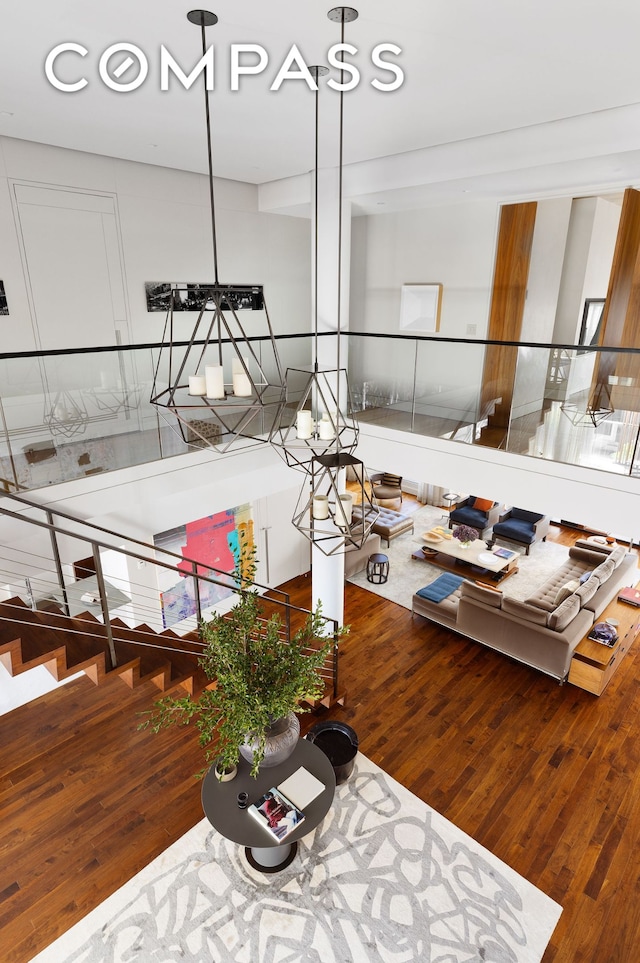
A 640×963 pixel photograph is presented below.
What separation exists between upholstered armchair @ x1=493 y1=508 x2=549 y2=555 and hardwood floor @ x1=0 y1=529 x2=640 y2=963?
2.77 metres

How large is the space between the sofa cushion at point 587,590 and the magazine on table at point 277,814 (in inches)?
159

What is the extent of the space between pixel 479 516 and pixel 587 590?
10.0 ft

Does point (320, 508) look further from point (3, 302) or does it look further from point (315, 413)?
point (3, 302)

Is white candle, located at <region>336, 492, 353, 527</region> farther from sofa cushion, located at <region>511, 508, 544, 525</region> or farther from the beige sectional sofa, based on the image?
sofa cushion, located at <region>511, 508, 544, 525</region>

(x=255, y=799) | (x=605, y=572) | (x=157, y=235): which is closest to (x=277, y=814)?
(x=255, y=799)

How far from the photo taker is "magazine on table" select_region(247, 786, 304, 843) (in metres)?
3.35

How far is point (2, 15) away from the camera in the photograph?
7.34ft

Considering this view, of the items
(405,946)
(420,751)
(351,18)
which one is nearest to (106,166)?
(351,18)

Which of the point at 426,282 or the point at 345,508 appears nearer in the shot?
the point at 345,508

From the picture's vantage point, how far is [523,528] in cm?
869

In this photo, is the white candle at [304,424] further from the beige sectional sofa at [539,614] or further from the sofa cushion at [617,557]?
the sofa cushion at [617,557]

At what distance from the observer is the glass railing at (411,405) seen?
366cm

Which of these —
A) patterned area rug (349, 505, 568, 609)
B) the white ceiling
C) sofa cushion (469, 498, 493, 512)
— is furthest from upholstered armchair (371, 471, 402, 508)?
the white ceiling

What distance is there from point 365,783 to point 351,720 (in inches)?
29.8
